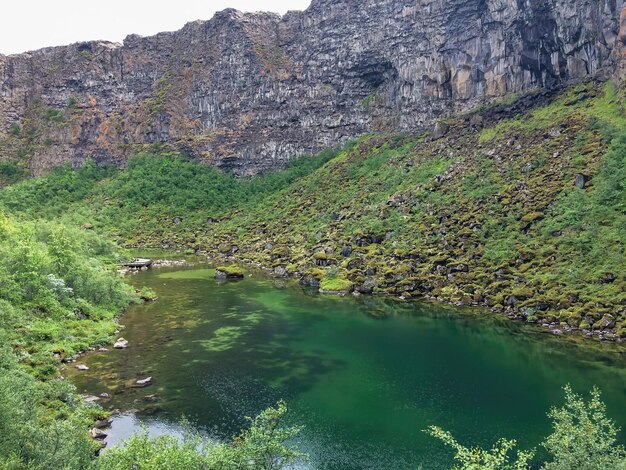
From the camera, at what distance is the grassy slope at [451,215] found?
50.5m

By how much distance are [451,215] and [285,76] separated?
88759 mm

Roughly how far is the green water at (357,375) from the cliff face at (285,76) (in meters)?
62.0

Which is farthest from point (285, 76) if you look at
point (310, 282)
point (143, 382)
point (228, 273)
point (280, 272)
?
point (143, 382)

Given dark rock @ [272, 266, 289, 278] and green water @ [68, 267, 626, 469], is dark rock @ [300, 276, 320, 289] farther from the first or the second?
green water @ [68, 267, 626, 469]

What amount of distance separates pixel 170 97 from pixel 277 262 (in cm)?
9772

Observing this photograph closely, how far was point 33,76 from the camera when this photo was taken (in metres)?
164

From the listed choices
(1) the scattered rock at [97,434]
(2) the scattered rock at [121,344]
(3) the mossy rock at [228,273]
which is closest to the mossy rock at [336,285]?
(3) the mossy rock at [228,273]

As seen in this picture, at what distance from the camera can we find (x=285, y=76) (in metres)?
142

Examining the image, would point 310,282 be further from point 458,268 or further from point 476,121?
point 476,121

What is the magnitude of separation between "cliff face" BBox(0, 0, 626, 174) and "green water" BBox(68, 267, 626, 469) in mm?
62006

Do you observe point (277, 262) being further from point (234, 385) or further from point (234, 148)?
point (234, 148)

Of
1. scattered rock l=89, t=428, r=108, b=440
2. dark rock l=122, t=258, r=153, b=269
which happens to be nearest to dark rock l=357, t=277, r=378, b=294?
dark rock l=122, t=258, r=153, b=269

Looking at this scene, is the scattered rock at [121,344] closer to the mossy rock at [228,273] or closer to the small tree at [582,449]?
the mossy rock at [228,273]

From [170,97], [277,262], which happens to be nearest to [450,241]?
[277,262]
